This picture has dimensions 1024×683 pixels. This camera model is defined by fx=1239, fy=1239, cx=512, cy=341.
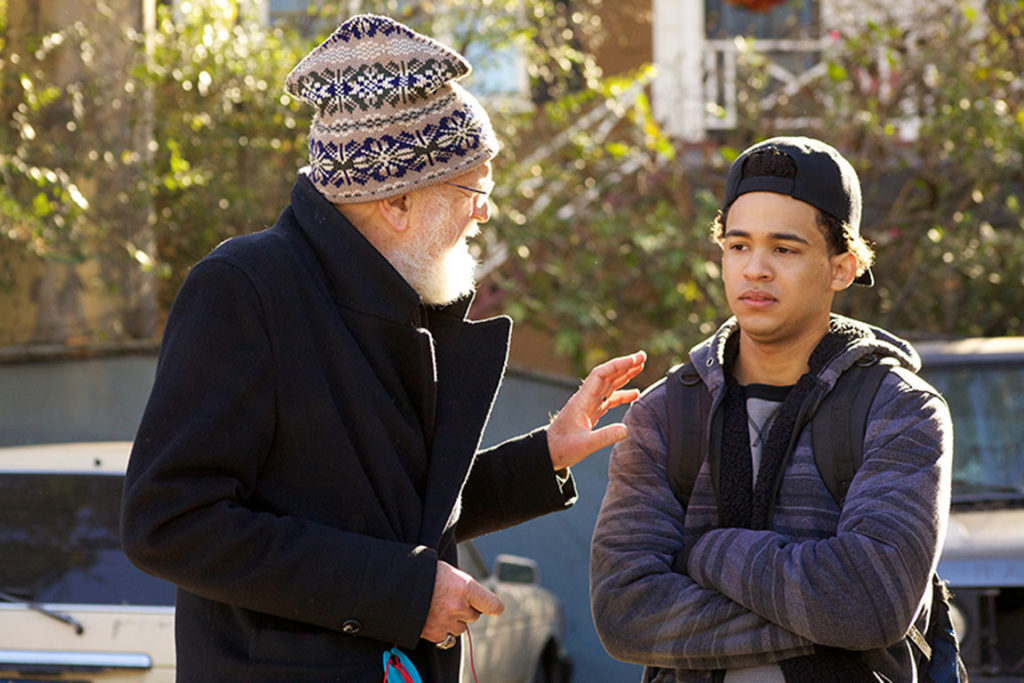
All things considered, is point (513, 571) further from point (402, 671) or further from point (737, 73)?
point (737, 73)

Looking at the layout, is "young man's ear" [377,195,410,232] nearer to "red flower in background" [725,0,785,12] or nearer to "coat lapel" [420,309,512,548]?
"coat lapel" [420,309,512,548]

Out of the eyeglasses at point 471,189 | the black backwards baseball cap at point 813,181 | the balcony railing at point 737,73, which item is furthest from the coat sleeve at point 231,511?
the balcony railing at point 737,73

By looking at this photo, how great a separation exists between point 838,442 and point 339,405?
998 mm

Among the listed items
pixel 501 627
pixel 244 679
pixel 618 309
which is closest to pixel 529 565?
pixel 501 627

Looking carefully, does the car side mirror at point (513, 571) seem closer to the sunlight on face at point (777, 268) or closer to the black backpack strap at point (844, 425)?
the sunlight on face at point (777, 268)

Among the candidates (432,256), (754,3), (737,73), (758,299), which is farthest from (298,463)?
(754,3)

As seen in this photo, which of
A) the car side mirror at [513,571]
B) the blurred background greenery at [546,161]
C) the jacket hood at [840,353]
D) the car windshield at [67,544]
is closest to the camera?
the jacket hood at [840,353]

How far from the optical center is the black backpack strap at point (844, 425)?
2.46 m

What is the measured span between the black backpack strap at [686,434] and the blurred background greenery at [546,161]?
15.0 feet

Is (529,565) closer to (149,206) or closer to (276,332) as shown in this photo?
(149,206)

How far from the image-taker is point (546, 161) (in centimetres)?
831

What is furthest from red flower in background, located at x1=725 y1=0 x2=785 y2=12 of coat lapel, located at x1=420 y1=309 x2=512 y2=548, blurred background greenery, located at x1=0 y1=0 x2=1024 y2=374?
coat lapel, located at x1=420 y1=309 x2=512 y2=548

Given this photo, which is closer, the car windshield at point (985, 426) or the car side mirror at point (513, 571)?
the car windshield at point (985, 426)

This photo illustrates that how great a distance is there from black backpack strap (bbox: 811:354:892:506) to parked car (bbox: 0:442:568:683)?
1.95 m
